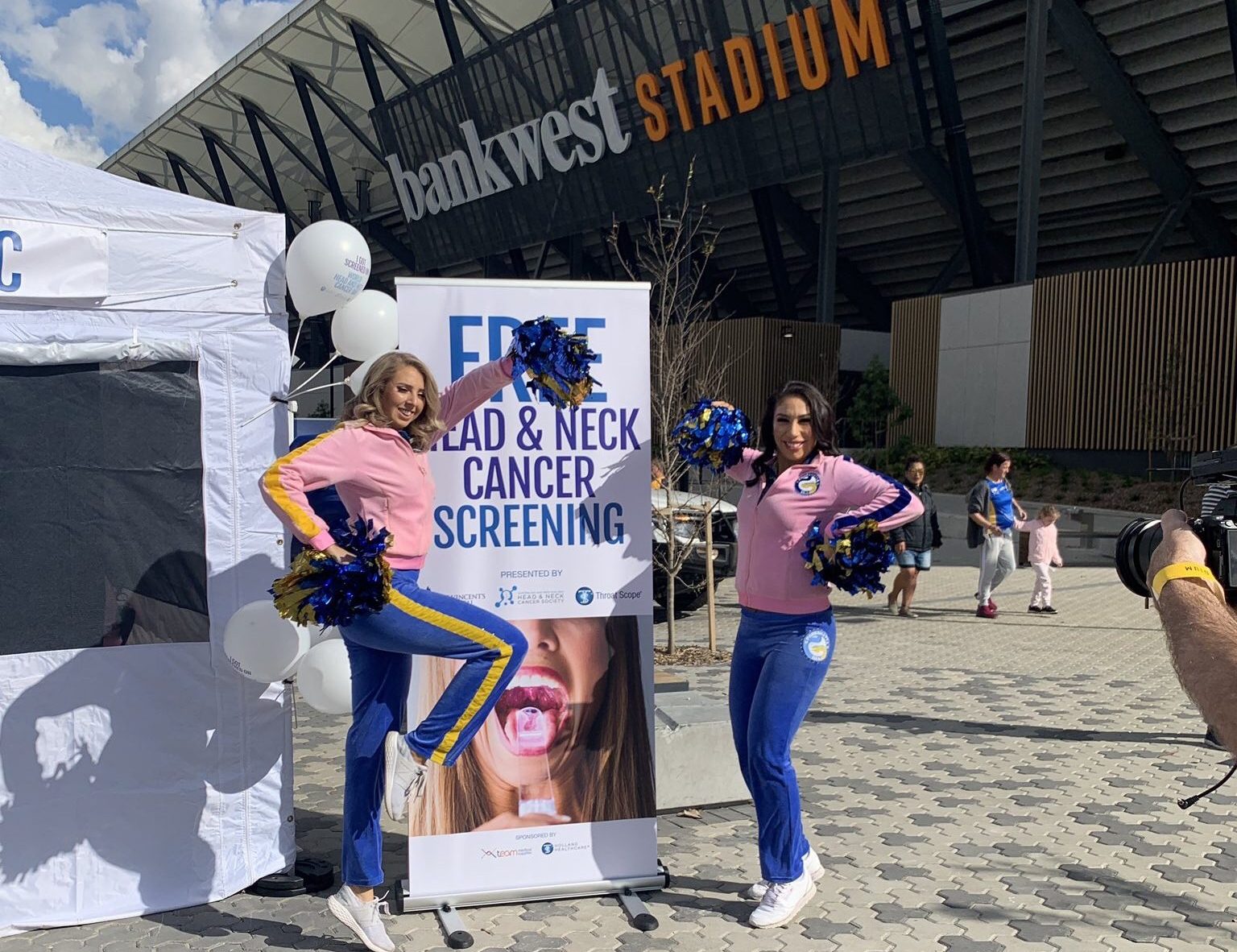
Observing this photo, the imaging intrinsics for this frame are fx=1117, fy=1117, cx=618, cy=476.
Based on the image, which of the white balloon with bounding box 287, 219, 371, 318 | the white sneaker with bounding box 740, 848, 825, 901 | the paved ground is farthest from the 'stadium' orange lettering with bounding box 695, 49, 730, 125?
the white sneaker with bounding box 740, 848, 825, 901

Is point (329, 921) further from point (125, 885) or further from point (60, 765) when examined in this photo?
point (60, 765)

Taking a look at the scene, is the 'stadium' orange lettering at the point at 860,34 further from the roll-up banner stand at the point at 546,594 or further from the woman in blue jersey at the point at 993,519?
the roll-up banner stand at the point at 546,594

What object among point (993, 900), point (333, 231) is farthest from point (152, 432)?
point (993, 900)

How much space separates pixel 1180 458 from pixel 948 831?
15.7 metres

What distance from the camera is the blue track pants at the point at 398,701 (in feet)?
12.3

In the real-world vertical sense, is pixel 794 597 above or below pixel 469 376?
below

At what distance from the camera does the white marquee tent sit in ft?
13.0

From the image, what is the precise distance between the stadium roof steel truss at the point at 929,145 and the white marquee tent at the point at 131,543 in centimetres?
1937

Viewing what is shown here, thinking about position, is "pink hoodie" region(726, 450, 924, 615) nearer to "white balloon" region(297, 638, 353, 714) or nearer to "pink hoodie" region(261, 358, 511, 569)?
"pink hoodie" region(261, 358, 511, 569)

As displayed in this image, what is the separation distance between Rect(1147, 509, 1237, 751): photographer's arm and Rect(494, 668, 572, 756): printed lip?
9.04 ft

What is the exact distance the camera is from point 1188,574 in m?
1.66

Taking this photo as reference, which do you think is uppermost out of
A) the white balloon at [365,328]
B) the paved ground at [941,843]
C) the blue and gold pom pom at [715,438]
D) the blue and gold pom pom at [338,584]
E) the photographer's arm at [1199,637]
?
the white balloon at [365,328]

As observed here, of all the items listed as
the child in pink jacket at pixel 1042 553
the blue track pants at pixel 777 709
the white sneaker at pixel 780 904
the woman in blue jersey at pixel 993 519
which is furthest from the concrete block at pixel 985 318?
the white sneaker at pixel 780 904

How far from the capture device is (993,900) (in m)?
4.21
